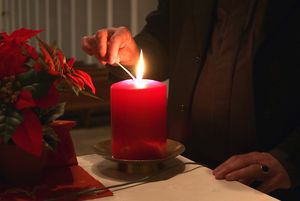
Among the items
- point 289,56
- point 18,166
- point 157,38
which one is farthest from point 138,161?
point 157,38

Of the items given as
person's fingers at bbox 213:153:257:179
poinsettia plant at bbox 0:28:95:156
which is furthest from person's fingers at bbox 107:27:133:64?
person's fingers at bbox 213:153:257:179

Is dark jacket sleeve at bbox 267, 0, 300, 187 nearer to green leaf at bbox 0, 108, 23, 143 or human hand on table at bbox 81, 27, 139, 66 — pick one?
human hand on table at bbox 81, 27, 139, 66

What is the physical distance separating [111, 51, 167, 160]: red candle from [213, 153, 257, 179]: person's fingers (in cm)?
9

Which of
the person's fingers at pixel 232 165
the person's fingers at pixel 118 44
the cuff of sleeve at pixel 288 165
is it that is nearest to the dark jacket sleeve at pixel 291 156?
the cuff of sleeve at pixel 288 165

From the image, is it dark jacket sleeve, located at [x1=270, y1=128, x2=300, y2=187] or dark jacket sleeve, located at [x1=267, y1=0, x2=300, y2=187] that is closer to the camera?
dark jacket sleeve, located at [x1=270, y1=128, x2=300, y2=187]

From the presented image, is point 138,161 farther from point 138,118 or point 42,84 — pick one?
point 42,84

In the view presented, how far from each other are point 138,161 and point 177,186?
0.07m

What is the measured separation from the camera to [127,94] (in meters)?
0.65

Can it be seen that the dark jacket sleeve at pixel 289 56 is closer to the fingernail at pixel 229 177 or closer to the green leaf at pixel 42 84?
the fingernail at pixel 229 177

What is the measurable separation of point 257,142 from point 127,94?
1.39 ft

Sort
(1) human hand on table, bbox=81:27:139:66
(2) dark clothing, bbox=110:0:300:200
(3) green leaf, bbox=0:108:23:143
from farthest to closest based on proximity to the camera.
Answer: (2) dark clothing, bbox=110:0:300:200 < (1) human hand on table, bbox=81:27:139:66 < (3) green leaf, bbox=0:108:23:143

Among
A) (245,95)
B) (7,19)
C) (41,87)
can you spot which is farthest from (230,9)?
(7,19)

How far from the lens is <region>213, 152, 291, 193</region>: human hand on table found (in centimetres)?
68

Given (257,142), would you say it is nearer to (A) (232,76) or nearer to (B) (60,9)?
(A) (232,76)
